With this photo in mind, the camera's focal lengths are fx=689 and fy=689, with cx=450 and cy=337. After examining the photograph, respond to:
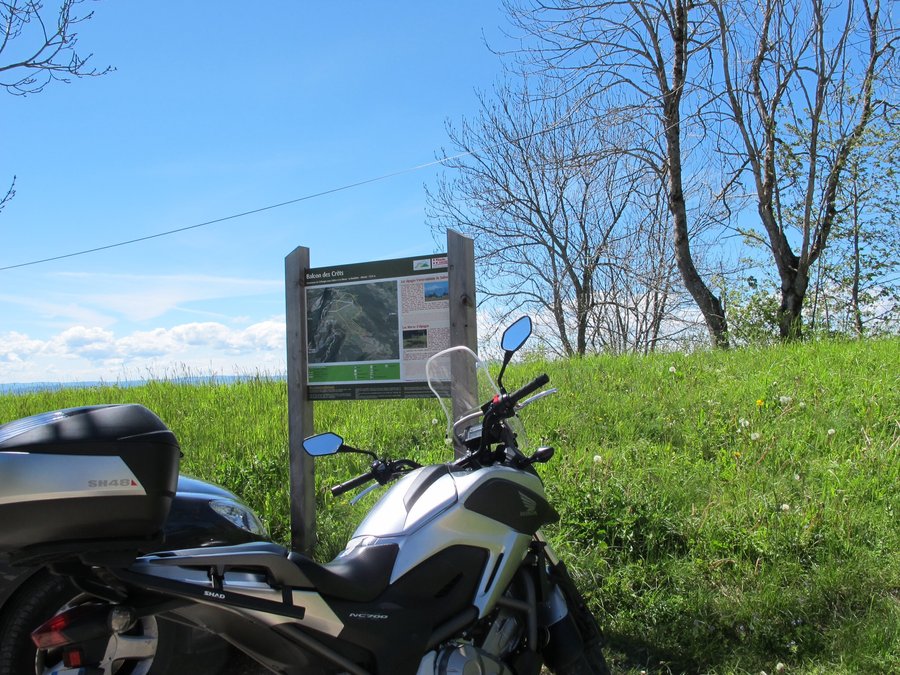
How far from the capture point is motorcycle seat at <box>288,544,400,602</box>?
2.17 metres

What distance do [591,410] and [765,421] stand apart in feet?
4.62

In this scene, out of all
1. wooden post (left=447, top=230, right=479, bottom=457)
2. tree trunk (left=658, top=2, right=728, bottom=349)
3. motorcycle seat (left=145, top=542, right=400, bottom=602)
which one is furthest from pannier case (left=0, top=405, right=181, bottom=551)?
tree trunk (left=658, top=2, right=728, bottom=349)

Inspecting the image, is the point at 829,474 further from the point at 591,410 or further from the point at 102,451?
the point at 102,451

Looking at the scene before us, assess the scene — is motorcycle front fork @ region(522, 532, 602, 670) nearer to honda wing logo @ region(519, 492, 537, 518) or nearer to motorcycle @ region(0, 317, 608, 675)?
motorcycle @ region(0, 317, 608, 675)

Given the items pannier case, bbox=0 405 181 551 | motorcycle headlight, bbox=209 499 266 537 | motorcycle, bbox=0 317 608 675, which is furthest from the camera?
motorcycle headlight, bbox=209 499 266 537

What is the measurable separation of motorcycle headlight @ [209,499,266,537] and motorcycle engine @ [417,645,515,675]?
4.40 feet

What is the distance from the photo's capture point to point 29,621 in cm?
253

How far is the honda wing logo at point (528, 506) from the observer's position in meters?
2.60

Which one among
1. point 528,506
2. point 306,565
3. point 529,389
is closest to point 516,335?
point 529,389

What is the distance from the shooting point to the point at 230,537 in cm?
317

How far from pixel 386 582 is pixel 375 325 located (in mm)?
2468

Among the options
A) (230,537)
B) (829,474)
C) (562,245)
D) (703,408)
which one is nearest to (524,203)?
(562,245)

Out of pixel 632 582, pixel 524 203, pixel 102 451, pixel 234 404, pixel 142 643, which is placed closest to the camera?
pixel 102 451

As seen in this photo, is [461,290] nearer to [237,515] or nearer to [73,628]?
[237,515]
